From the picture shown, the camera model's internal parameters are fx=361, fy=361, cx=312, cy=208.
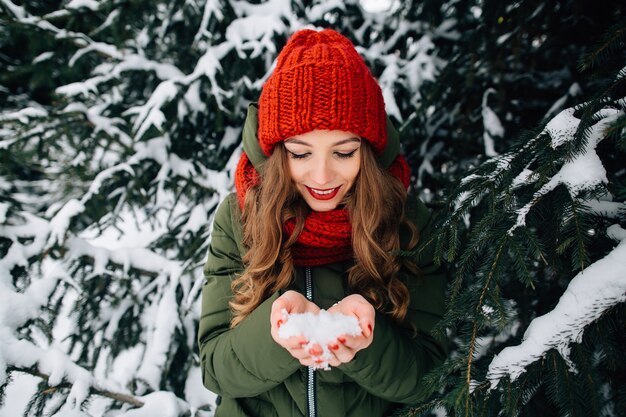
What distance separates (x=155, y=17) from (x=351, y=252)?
235cm

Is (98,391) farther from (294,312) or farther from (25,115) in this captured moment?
(25,115)

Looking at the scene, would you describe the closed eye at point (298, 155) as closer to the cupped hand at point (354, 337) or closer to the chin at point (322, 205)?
the chin at point (322, 205)

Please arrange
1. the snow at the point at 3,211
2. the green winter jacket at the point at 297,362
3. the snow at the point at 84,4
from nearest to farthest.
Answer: the green winter jacket at the point at 297,362 < the snow at the point at 3,211 < the snow at the point at 84,4

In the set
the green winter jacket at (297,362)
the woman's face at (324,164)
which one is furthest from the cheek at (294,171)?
the green winter jacket at (297,362)

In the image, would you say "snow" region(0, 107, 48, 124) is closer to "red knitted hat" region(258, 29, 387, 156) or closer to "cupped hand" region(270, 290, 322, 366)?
"red knitted hat" region(258, 29, 387, 156)

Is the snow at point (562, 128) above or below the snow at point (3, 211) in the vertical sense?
above

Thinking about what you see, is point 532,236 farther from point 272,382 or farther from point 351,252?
point 272,382

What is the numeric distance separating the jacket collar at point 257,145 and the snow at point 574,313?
842 millimetres

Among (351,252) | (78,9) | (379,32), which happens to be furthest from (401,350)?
(78,9)

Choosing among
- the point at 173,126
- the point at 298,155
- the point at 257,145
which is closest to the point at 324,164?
the point at 298,155

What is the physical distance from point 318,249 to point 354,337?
527mm

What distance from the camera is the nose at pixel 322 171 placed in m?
1.39

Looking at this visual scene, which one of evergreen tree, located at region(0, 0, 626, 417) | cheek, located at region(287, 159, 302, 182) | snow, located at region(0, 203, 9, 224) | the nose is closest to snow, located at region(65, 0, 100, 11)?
evergreen tree, located at region(0, 0, 626, 417)

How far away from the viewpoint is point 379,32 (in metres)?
2.83
